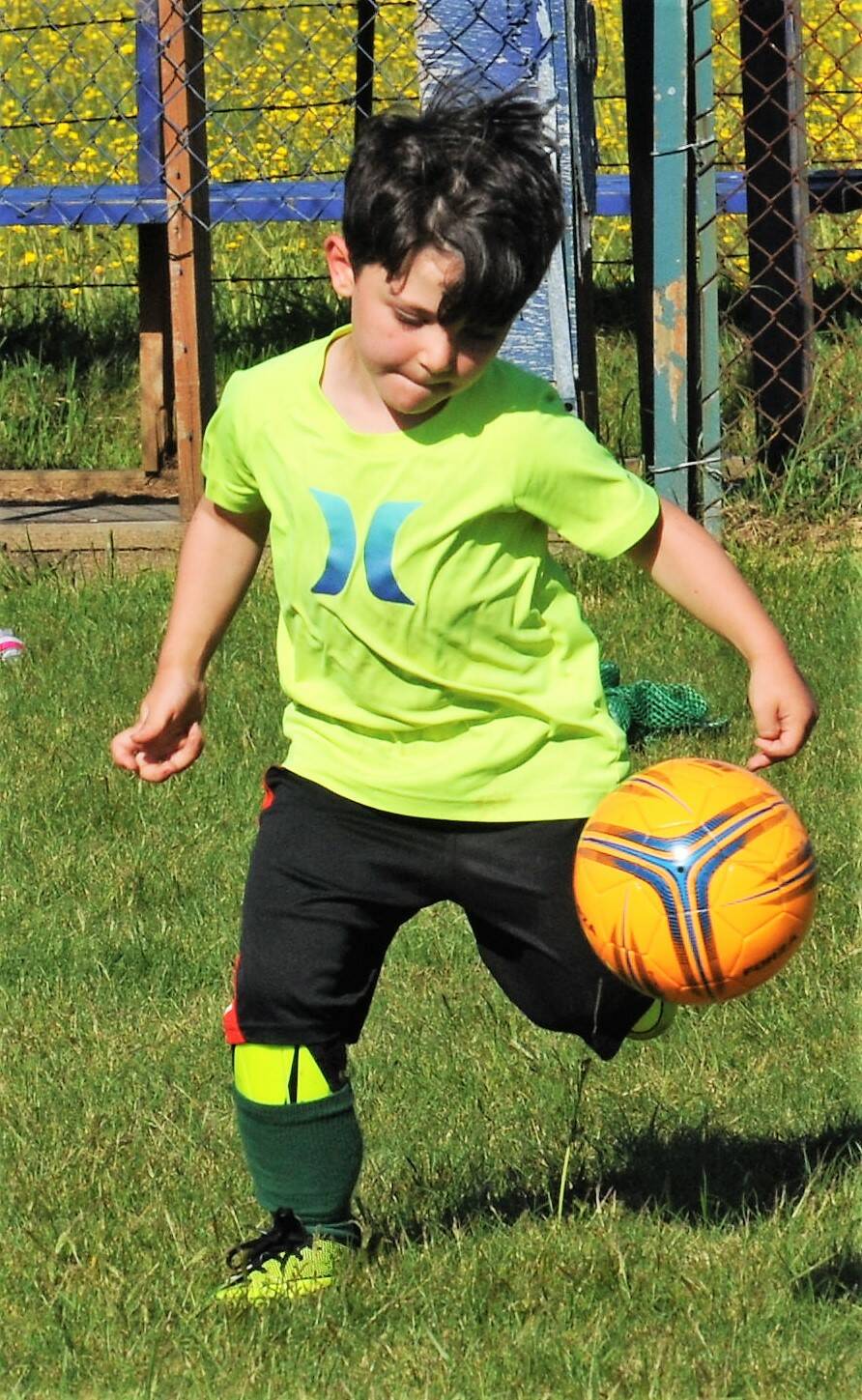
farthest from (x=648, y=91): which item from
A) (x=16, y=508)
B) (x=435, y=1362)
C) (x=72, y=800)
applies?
(x=435, y=1362)

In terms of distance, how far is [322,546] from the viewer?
292 cm

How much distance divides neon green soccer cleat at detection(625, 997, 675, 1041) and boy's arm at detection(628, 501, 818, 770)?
451 mm

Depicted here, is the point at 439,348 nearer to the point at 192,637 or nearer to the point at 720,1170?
the point at 192,637

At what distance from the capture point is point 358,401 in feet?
9.58

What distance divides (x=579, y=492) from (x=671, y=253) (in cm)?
413

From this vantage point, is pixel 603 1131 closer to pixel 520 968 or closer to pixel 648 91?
pixel 520 968

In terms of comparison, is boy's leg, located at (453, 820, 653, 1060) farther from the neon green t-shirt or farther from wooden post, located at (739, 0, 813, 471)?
wooden post, located at (739, 0, 813, 471)

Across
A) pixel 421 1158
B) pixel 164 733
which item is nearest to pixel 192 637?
pixel 164 733

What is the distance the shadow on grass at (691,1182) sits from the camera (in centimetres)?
321

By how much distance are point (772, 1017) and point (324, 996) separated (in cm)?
131

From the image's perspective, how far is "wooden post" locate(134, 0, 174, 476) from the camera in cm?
784

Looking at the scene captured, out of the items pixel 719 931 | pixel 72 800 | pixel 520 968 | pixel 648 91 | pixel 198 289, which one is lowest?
pixel 72 800

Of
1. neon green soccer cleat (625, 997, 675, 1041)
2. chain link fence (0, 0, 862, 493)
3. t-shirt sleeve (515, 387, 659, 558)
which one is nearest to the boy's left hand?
t-shirt sleeve (515, 387, 659, 558)

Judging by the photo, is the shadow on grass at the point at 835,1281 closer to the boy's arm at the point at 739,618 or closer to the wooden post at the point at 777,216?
the boy's arm at the point at 739,618
